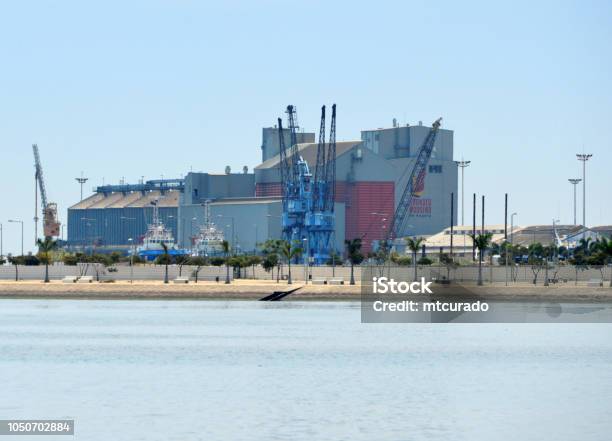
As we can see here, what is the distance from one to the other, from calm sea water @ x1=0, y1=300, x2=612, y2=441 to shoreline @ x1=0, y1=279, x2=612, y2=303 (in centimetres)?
3294

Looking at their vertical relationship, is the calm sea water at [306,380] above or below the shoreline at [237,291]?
below

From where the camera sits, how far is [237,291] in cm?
15150

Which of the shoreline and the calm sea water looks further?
the shoreline

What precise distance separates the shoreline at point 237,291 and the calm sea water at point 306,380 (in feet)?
108

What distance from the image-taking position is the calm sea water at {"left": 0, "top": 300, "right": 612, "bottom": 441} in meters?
47.8

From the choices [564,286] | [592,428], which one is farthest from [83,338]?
[564,286]

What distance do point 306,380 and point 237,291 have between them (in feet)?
291

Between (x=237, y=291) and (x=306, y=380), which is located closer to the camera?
(x=306, y=380)

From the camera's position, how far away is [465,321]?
123m

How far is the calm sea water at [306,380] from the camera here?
47.8 metres

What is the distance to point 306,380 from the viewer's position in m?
63.0

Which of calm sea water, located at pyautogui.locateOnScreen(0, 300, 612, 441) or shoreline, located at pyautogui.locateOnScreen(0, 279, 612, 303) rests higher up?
shoreline, located at pyautogui.locateOnScreen(0, 279, 612, 303)

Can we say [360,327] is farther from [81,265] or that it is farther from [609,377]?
[81,265]

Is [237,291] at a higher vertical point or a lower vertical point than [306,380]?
higher
